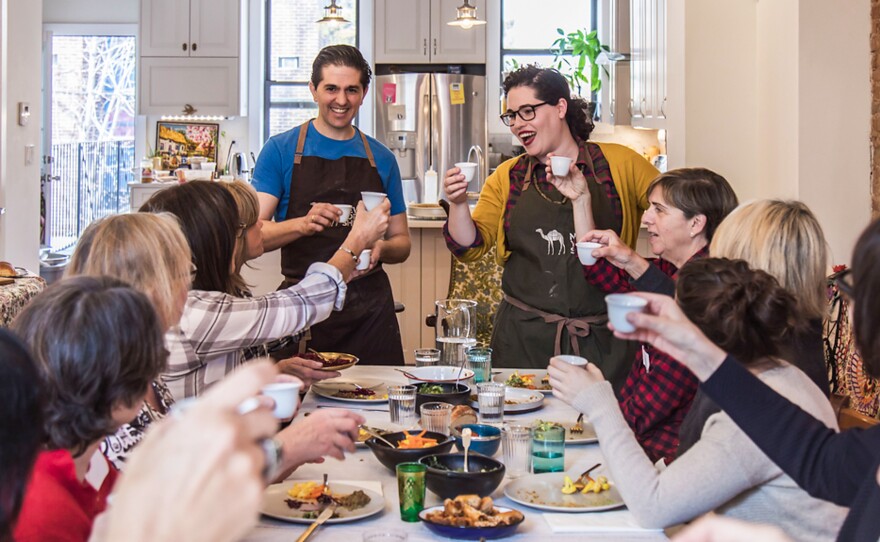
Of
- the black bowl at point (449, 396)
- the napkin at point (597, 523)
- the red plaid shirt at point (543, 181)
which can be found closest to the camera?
the napkin at point (597, 523)

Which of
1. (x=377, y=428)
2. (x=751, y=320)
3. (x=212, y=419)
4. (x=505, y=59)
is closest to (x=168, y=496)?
(x=212, y=419)

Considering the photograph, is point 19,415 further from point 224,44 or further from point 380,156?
point 224,44

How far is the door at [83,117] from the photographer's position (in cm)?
929

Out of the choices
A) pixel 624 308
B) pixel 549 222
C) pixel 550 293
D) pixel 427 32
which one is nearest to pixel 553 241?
pixel 549 222

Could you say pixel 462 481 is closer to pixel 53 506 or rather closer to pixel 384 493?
pixel 384 493

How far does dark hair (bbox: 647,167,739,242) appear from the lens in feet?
9.11

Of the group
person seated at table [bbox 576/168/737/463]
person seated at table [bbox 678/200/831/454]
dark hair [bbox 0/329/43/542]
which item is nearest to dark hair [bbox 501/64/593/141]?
person seated at table [bbox 576/168/737/463]

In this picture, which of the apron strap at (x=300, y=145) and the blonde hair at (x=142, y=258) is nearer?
the blonde hair at (x=142, y=258)

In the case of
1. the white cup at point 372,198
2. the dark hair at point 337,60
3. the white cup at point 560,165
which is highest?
the dark hair at point 337,60

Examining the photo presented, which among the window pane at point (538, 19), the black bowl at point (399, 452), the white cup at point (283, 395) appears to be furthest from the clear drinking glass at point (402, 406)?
the window pane at point (538, 19)

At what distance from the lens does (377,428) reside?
240 centimetres

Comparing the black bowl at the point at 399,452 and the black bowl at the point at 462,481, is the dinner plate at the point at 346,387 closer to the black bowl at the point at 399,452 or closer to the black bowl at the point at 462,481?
the black bowl at the point at 399,452

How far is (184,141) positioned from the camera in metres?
9.05

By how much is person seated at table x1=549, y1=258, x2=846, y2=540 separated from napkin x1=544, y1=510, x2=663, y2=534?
0.03m
